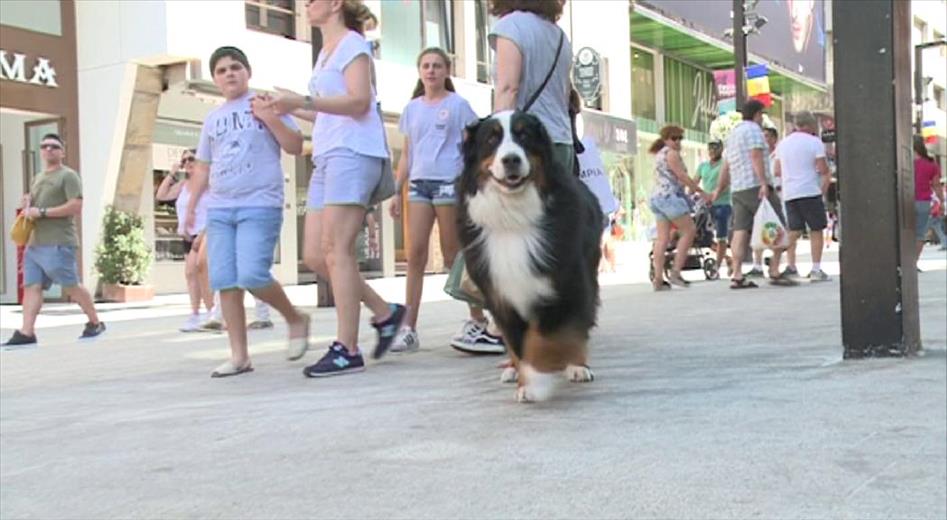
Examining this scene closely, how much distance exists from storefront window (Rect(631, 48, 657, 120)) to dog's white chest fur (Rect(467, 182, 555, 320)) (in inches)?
1185

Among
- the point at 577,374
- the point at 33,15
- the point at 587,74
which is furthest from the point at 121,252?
the point at 587,74

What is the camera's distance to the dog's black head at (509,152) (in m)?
3.97

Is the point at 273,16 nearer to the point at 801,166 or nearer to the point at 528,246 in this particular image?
the point at 801,166

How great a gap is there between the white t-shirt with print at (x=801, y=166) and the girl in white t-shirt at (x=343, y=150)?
6237mm

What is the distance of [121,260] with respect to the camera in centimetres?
1496

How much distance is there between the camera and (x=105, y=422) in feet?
14.9

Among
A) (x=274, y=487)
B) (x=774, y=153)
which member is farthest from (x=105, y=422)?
(x=774, y=153)

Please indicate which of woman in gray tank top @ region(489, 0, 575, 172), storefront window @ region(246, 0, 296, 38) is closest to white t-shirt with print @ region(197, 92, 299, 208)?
woman in gray tank top @ region(489, 0, 575, 172)

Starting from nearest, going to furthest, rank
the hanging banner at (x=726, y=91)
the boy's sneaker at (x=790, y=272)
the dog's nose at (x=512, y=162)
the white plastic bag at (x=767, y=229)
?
the dog's nose at (x=512, y=162) → the white plastic bag at (x=767, y=229) → the boy's sneaker at (x=790, y=272) → the hanging banner at (x=726, y=91)

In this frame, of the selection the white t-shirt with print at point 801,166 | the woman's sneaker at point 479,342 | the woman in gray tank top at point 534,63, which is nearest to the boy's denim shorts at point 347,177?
the woman in gray tank top at point 534,63

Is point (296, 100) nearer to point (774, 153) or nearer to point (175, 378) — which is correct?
point (175, 378)

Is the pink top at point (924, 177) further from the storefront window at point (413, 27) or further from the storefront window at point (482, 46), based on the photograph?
the storefront window at point (482, 46)

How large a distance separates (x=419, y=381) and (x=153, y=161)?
512 inches

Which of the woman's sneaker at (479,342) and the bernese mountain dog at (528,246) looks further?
the woman's sneaker at (479,342)
